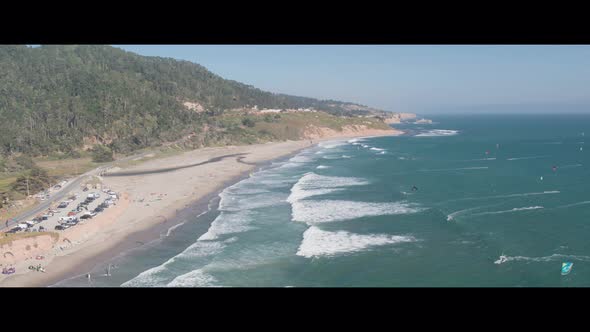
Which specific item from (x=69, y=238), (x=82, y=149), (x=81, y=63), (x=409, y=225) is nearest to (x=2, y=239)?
(x=69, y=238)

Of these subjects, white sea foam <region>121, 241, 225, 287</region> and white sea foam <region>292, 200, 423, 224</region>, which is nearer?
white sea foam <region>121, 241, 225, 287</region>

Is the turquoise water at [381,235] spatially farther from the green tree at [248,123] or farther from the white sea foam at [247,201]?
the green tree at [248,123]

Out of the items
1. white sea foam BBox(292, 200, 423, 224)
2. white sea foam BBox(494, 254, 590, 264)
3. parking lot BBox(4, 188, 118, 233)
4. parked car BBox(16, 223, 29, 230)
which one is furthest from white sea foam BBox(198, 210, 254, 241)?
white sea foam BBox(494, 254, 590, 264)

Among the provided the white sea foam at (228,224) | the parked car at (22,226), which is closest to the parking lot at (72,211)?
the parked car at (22,226)

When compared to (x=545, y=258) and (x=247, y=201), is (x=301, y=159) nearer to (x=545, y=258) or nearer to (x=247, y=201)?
(x=247, y=201)

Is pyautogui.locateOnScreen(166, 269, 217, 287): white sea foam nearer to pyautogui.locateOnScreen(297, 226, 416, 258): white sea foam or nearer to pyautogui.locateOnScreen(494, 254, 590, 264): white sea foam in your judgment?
pyautogui.locateOnScreen(297, 226, 416, 258): white sea foam

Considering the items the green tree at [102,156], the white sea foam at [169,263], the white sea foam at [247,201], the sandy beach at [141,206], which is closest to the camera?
the white sea foam at [169,263]
